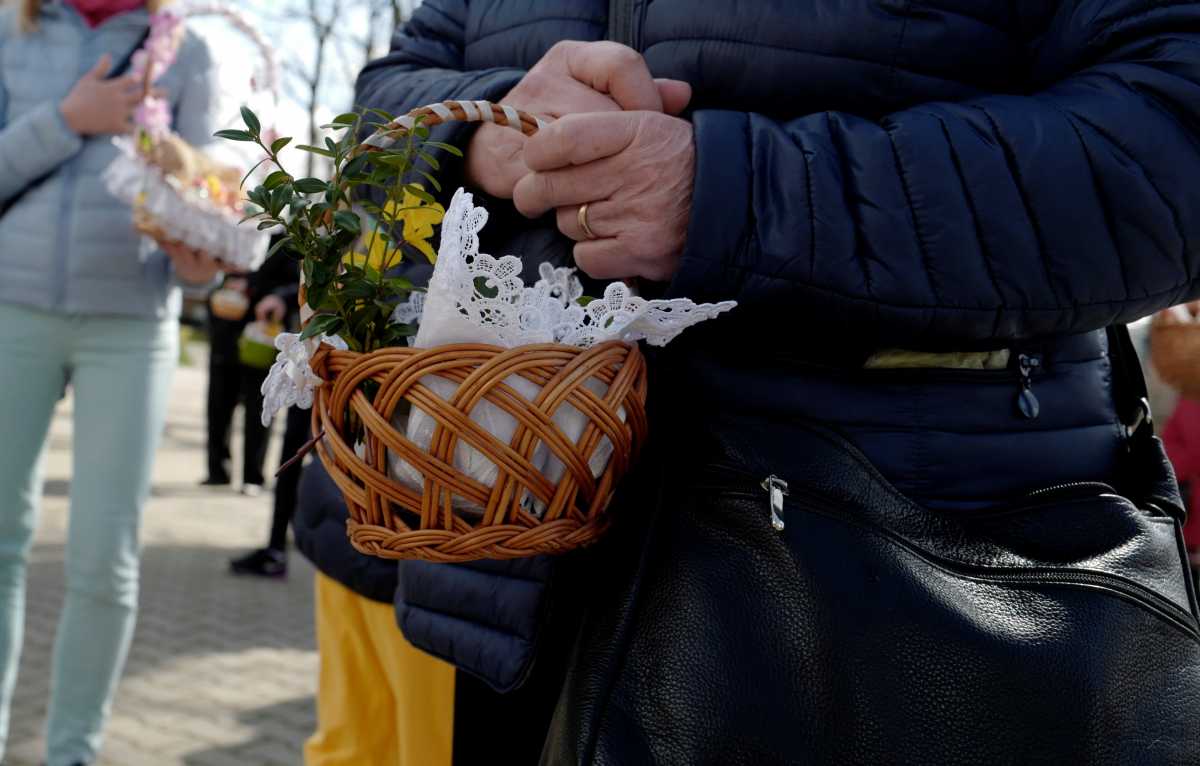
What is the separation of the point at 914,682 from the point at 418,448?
0.47 metres

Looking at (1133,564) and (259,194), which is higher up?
(259,194)

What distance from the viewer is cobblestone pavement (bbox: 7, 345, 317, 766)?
3861 mm

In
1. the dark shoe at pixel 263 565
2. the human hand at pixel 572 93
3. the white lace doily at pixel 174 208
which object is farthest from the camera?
the dark shoe at pixel 263 565

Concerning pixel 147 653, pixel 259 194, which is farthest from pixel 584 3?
pixel 147 653

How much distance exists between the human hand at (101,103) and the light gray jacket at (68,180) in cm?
4

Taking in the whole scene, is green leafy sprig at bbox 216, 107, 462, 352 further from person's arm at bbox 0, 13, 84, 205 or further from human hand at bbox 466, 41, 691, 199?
person's arm at bbox 0, 13, 84, 205

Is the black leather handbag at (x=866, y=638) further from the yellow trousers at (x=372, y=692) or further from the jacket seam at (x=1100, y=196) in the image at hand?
the yellow trousers at (x=372, y=692)

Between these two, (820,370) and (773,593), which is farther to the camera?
(820,370)

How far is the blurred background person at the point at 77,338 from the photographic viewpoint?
298 cm

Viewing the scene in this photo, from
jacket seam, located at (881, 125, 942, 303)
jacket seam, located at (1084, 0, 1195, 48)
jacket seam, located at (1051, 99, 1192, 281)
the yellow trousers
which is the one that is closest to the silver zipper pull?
jacket seam, located at (881, 125, 942, 303)

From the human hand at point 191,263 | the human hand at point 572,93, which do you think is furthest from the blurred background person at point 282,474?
the human hand at point 572,93

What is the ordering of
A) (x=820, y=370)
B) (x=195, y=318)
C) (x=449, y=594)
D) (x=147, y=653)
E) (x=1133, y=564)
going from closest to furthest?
(x=1133, y=564), (x=820, y=370), (x=449, y=594), (x=147, y=653), (x=195, y=318)

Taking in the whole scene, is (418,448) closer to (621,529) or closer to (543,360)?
(543,360)

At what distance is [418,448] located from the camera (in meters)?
0.99
